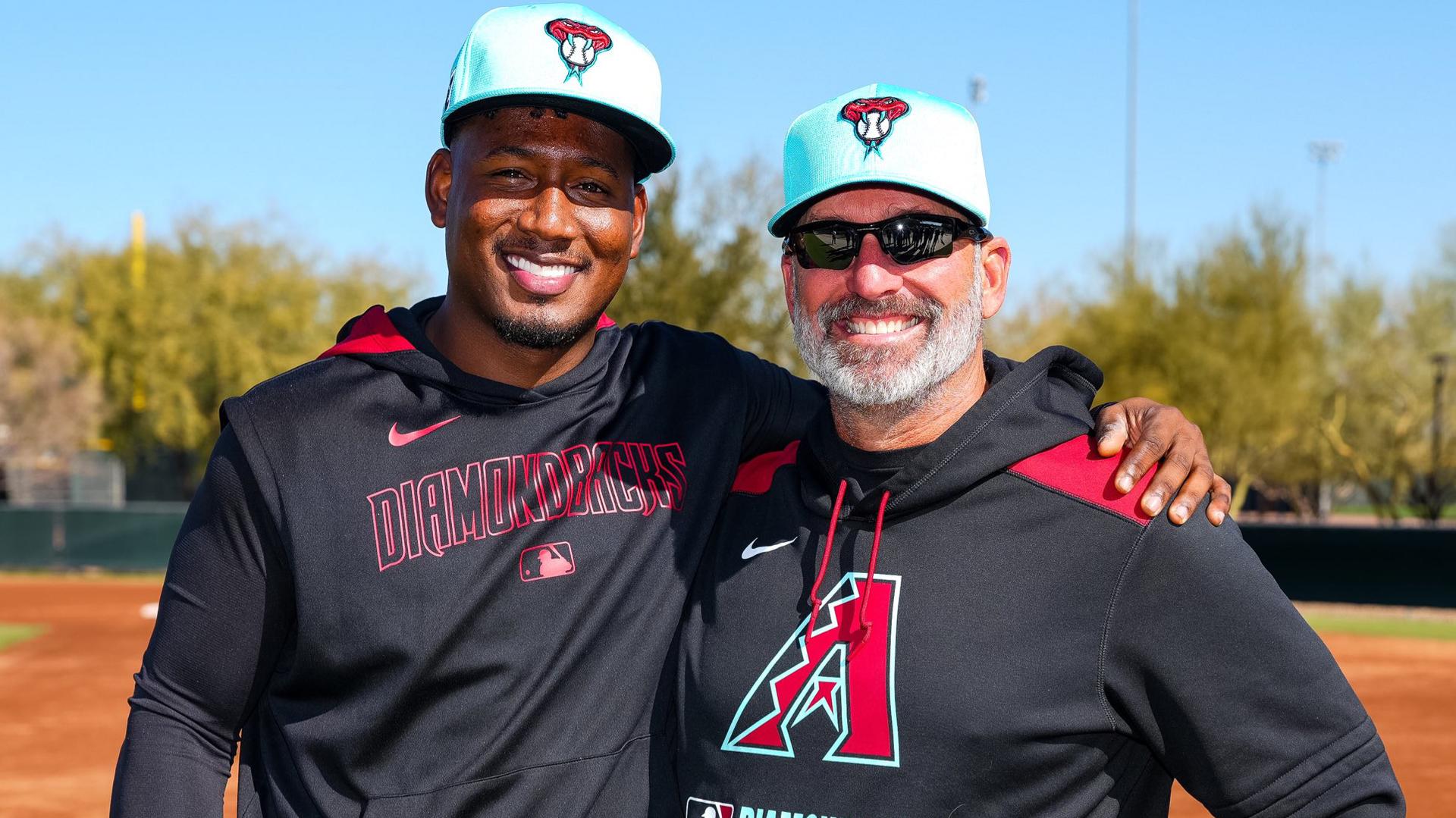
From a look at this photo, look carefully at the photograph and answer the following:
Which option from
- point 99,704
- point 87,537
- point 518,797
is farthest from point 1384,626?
point 87,537

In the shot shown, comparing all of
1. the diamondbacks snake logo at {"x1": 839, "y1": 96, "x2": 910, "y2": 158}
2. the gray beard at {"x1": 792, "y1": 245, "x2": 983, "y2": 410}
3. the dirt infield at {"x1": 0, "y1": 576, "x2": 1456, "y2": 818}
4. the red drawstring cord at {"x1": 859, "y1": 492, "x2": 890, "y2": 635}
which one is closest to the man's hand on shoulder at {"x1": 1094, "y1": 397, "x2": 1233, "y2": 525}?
the gray beard at {"x1": 792, "y1": 245, "x2": 983, "y2": 410}

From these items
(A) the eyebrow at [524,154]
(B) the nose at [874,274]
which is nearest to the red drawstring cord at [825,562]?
(B) the nose at [874,274]

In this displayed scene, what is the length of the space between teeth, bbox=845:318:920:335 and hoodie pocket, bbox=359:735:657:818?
1.10 m

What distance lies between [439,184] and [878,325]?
45.9 inches

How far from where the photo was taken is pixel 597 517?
9.33 feet

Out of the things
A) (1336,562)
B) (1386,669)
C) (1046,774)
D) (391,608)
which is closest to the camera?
(1046,774)

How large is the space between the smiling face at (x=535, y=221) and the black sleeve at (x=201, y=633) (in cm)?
67

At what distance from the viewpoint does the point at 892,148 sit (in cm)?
278

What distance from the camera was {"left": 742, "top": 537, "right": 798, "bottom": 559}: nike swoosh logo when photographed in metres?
2.82

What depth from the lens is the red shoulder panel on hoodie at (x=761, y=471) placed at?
3084 millimetres

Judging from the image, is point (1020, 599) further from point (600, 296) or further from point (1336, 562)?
point (1336, 562)

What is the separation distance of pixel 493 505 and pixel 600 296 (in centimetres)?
58

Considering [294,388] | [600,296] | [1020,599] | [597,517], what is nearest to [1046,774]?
[1020,599]

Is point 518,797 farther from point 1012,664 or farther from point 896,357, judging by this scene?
point 896,357
